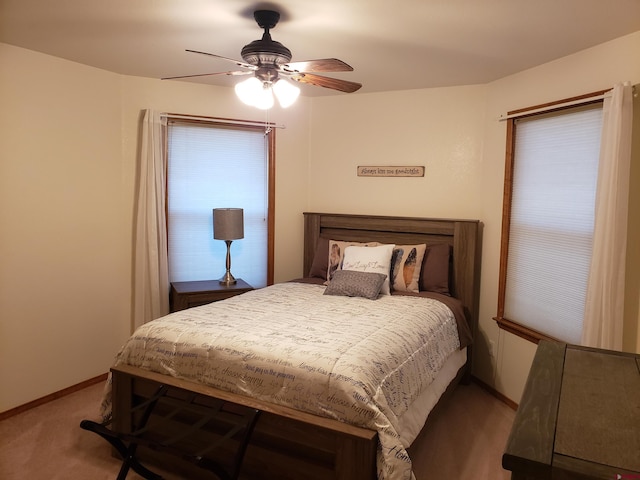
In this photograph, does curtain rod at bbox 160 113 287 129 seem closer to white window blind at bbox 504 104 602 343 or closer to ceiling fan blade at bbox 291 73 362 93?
ceiling fan blade at bbox 291 73 362 93

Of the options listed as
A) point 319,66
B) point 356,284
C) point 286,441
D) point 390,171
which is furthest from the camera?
point 390,171

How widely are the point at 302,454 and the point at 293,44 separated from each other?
2197mm

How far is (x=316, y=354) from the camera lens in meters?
1.98

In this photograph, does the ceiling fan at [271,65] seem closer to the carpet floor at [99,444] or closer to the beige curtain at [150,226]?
the beige curtain at [150,226]

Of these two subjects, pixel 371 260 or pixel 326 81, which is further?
pixel 371 260

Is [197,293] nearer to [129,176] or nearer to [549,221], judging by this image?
[129,176]

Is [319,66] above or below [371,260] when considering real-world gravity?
above

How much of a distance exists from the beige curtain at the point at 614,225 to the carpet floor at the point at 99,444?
91 centimetres

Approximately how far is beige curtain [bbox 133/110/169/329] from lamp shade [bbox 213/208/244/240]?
Answer: 398mm

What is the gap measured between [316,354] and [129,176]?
93.7 inches

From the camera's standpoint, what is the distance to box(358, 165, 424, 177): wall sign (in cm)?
377

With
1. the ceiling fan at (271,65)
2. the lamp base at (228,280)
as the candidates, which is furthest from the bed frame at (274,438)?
the ceiling fan at (271,65)

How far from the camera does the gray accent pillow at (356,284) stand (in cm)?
311

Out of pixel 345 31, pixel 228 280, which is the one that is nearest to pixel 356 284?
pixel 228 280
